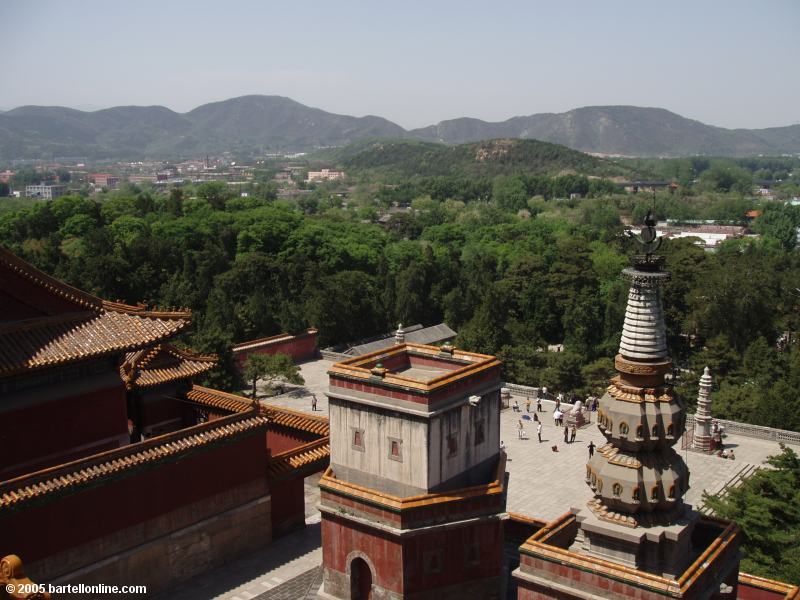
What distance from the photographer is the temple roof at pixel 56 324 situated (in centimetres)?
1738

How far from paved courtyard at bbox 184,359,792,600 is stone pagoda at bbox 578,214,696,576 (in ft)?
26.9

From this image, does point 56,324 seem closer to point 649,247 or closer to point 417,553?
point 417,553

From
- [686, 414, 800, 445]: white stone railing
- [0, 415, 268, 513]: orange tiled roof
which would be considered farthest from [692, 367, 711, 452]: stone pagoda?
[0, 415, 268, 513]: orange tiled roof

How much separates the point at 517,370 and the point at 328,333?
1347 cm

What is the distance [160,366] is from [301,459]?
16.7 feet

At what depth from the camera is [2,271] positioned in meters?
17.4

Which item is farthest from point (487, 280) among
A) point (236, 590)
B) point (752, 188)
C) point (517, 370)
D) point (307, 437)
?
point (752, 188)

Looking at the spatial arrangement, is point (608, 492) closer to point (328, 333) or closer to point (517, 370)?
point (517, 370)

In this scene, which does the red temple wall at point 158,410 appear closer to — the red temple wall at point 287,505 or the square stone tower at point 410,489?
the red temple wall at point 287,505

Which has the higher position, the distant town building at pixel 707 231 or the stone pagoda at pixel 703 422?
the distant town building at pixel 707 231

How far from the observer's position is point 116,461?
17.8 m

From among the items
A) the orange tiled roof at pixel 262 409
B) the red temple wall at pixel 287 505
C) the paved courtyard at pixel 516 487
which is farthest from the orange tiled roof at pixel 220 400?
the paved courtyard at pixel 516 487

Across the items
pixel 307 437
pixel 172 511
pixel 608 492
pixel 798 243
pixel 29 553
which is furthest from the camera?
pixel 798 243

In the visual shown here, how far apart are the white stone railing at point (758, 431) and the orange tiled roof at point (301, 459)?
1708 cm
